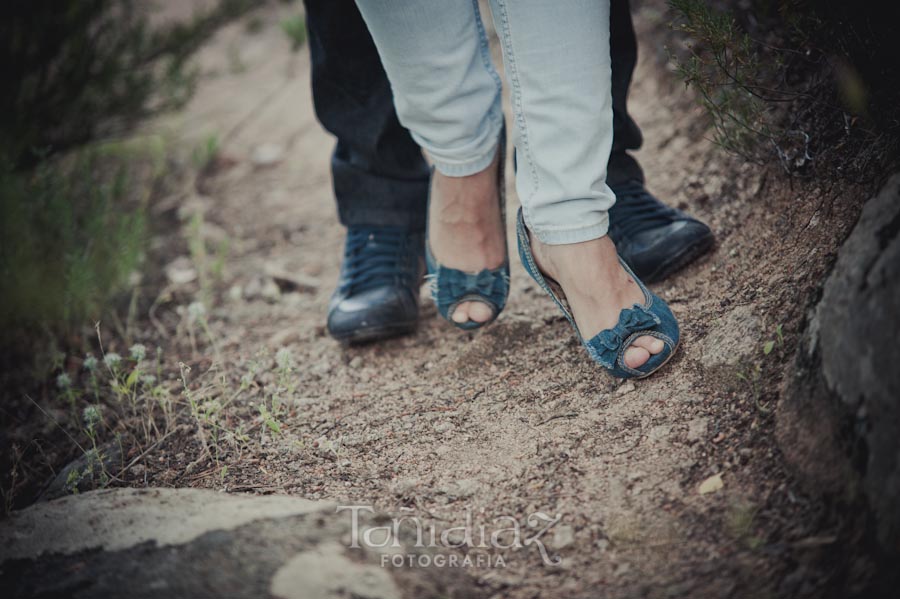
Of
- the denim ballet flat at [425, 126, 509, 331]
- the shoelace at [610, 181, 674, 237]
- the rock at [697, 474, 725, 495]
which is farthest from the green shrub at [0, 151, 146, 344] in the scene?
the rock at [697, 474, 725, 495]

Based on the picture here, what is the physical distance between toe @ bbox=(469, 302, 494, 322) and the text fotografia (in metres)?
0.50

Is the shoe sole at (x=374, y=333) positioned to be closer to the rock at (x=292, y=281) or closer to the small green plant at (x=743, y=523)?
the rock at (x=292, y=281)

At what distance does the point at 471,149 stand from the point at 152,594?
96cm

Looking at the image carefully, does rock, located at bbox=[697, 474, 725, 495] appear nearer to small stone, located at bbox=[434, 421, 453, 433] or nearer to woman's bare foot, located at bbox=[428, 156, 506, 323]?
small stone, located at bbox=[434, 421, 453, 433]

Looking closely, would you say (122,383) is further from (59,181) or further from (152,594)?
(152,594)

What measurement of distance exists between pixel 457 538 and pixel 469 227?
691mm

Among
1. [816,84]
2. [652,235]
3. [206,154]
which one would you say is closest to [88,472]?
[652,235]

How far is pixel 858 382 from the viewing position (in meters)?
0.88

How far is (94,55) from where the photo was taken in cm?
255

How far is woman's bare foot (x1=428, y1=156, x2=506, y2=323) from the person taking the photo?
149 cm

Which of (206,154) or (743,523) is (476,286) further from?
(206,154)

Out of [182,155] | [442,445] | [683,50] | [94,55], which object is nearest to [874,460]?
[442,445]

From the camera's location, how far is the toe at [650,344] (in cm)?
126

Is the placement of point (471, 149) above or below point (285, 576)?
above
